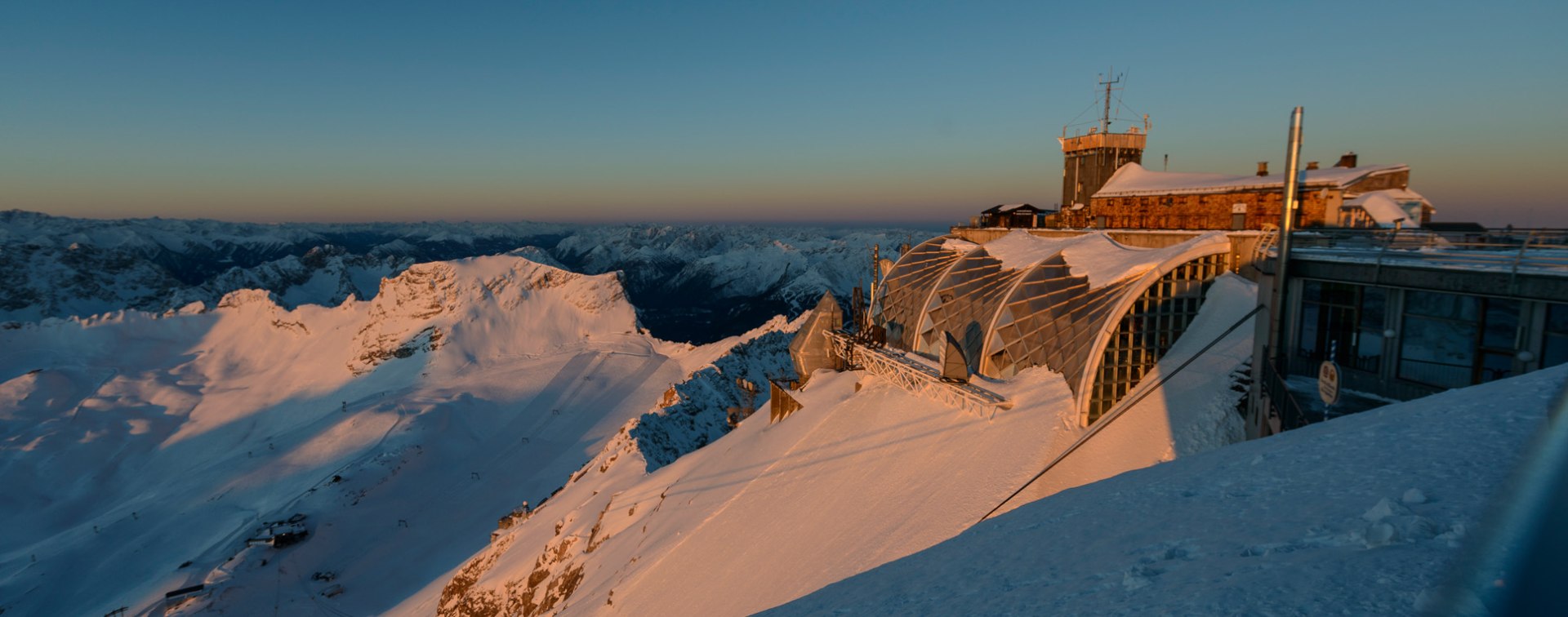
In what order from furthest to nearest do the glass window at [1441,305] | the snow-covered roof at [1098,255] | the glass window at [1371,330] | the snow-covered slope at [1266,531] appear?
the snow-covered roof at [1098,255]
the glass window at [1371,330]
the glass window at [1441,305]
the snow-covered slope at [1266,531]

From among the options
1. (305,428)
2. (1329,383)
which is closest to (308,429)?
(305,428)

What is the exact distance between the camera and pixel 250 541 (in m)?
48.7

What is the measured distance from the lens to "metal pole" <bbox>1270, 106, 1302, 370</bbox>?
1112cm

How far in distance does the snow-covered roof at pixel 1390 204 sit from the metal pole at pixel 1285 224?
13258 mm

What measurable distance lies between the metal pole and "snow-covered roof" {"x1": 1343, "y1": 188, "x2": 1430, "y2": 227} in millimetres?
13258

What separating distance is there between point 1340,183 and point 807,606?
84.5ft

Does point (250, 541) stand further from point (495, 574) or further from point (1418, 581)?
point (1418, 581)

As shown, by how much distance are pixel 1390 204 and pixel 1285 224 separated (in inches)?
615

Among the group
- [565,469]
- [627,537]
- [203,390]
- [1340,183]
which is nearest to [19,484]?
[203,390]

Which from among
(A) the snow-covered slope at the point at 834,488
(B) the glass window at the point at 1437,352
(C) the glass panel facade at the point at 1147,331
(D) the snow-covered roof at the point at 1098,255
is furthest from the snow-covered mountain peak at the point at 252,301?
(B) the glass window at the point at 1437,352

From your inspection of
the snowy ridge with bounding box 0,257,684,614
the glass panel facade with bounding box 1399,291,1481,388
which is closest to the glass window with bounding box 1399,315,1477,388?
the glass panel facade with bounding box 1399,291,1481,388

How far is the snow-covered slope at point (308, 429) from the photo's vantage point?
47844 mm

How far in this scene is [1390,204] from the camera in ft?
70.4

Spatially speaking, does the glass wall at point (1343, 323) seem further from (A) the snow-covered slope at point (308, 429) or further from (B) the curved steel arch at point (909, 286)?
(A) the snow-covered slope at point (308, 429)
